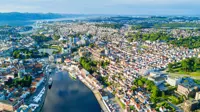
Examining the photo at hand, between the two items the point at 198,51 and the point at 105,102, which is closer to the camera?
the point at 105,102

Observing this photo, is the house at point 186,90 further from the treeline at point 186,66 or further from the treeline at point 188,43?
the treeline at point 188,43

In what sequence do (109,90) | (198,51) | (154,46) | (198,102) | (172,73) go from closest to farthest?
(198,102) < (109,90) < (172,73) < (198,51) < (154,46)

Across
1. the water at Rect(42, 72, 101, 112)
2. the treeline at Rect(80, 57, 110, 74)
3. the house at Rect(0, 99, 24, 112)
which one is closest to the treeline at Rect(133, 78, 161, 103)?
the water at Rect(42, 72, 101, 112)

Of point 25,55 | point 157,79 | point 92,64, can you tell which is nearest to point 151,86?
point 157,79

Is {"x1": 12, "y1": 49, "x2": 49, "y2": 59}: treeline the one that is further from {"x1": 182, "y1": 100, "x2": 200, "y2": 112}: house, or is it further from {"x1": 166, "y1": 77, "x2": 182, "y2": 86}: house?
{"x1": 182, "y1": 100, "x2": 200, "y2": 112}: house

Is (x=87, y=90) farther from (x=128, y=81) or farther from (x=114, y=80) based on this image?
(x=128, y=81)

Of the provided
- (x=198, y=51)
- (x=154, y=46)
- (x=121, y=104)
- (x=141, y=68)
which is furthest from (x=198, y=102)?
(x=154, y=46)

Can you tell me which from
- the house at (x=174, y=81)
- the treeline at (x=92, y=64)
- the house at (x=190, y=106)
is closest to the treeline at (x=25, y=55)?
the treeline at (x=92, y=64)
